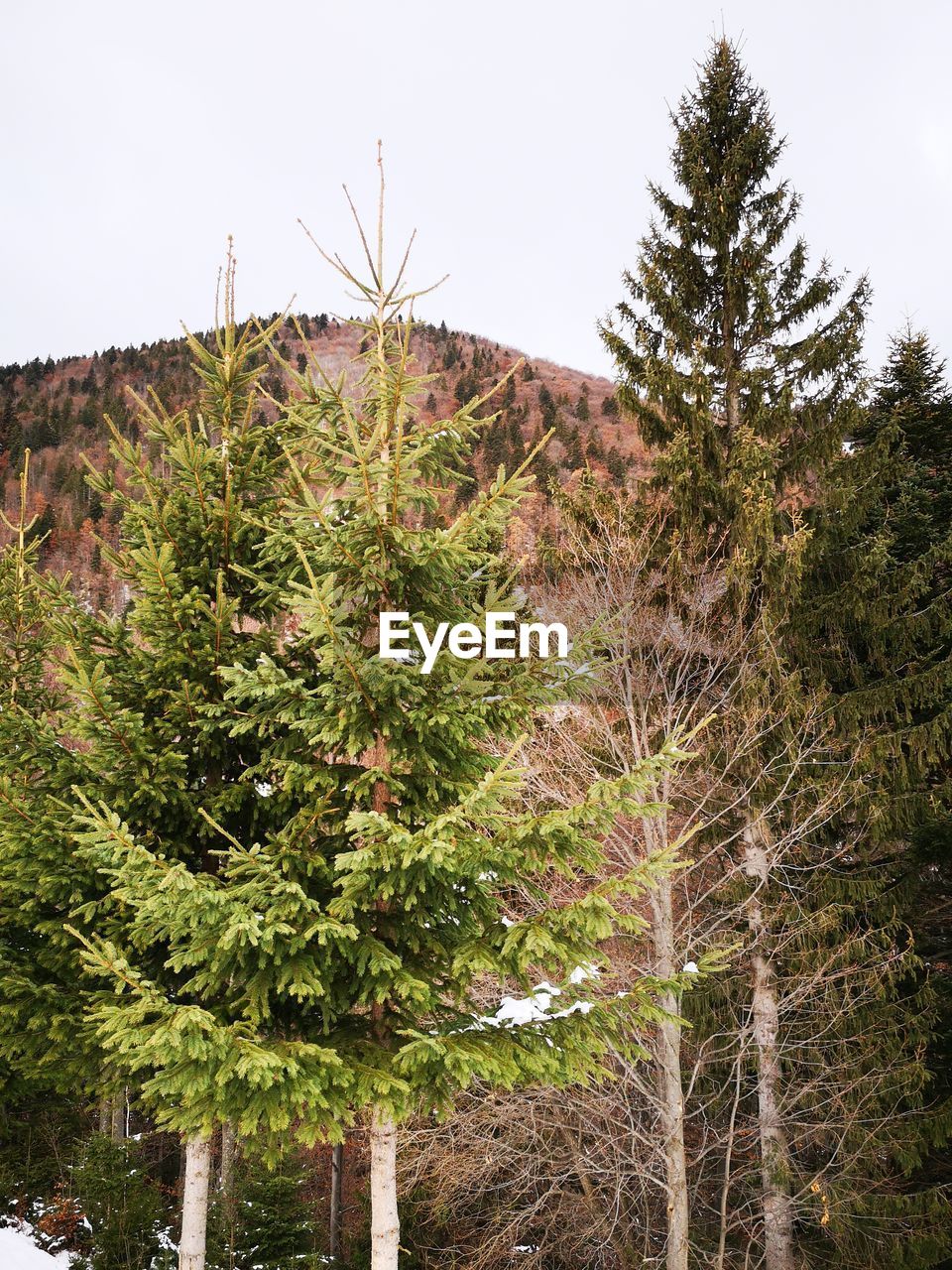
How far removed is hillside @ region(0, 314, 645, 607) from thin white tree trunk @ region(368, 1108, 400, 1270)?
30582 millimetres

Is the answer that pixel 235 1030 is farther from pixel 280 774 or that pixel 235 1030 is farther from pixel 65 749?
pixel 65 749

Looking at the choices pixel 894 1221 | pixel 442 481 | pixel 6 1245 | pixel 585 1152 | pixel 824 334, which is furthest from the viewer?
pixel 824 334

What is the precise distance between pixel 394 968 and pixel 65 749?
317 cm

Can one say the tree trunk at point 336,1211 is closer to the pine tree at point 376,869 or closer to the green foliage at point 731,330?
the pine tree at point 376,869

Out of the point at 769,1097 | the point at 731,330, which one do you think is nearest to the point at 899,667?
the point at 731,330

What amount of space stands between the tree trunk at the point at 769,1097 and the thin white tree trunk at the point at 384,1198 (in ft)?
15.7

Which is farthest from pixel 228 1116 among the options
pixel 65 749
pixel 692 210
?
pixel 692 210

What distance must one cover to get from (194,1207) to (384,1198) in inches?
84.8

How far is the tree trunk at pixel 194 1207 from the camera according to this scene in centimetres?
587

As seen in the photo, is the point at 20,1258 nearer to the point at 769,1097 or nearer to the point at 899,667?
the point at 769,1097

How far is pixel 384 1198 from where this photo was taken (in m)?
4.98

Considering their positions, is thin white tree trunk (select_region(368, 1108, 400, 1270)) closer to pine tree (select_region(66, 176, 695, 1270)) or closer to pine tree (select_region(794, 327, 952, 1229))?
pine tree (select_region(66, 176, 695, 1270))

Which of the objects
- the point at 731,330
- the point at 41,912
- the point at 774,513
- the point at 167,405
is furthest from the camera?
the point at 167,405

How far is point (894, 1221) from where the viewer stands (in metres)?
8.40
